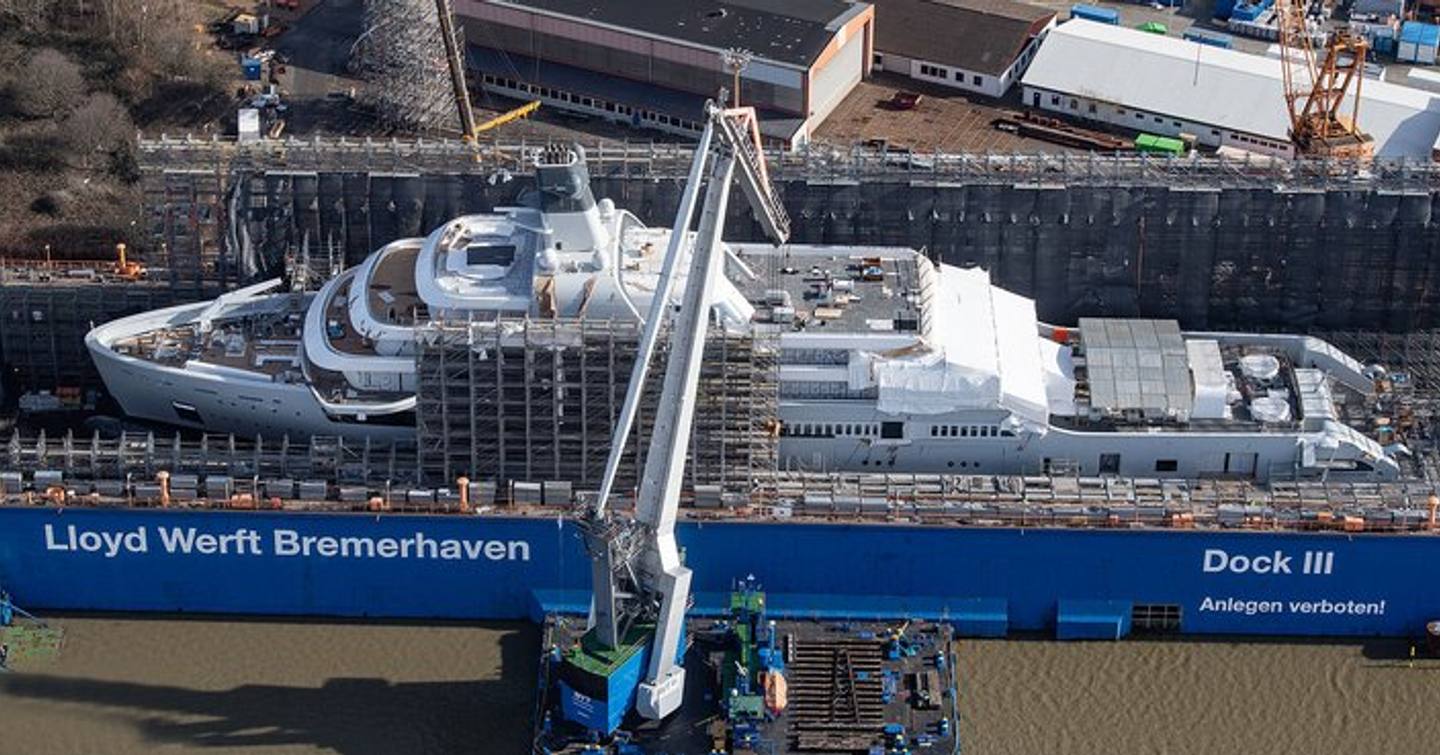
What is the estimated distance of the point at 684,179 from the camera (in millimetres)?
57406

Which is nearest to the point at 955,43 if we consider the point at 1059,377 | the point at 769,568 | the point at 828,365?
the point at 1059,377

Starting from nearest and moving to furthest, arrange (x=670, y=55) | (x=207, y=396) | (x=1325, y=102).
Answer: (x=207, y=396) < (x=1325, y=102) < (x=670, y=55)

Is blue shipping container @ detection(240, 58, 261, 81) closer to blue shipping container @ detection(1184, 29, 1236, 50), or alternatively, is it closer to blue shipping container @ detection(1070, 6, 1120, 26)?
blue shipping container @ detection(1070, 6, 1120, 26)

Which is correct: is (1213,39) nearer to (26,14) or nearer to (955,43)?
(955,43)

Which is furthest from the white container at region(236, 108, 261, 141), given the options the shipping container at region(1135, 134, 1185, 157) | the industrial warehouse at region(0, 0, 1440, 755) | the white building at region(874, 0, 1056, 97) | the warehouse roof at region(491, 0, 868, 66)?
the shipping container at region(1135, 134, 1185, 157)

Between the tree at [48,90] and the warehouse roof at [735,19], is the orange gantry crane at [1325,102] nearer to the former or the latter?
the warehouse roof at [735,19]

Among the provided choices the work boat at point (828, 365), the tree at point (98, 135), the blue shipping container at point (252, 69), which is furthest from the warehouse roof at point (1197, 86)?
Answer: the tree at point (98, 135)

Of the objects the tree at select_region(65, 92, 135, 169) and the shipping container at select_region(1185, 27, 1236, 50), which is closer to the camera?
the tree at select_region(65, 92, 135, 169)

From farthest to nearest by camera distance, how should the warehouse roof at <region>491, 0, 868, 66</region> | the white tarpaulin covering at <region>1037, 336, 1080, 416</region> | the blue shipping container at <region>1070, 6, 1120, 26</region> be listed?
1. the blue shipping container at <region>1070, 6, 1120, 26</region>
2. the warehouse roof at <region>491, 0, 868, 66</region>
3. the white tarpaulin covering at <region>1037, 336, 1080, 416</region>

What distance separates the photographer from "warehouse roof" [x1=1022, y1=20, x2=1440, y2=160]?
73125 mm

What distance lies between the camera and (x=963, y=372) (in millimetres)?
51750

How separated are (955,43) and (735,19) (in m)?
8.53

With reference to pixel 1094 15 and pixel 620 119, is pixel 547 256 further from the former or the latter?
pixel 1094 15

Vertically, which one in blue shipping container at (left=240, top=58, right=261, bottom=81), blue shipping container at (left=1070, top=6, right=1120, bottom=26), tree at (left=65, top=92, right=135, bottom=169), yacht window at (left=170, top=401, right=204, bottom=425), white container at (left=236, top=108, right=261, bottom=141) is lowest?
yacht window at (left=170, top=401, right=204, bottom=425)
